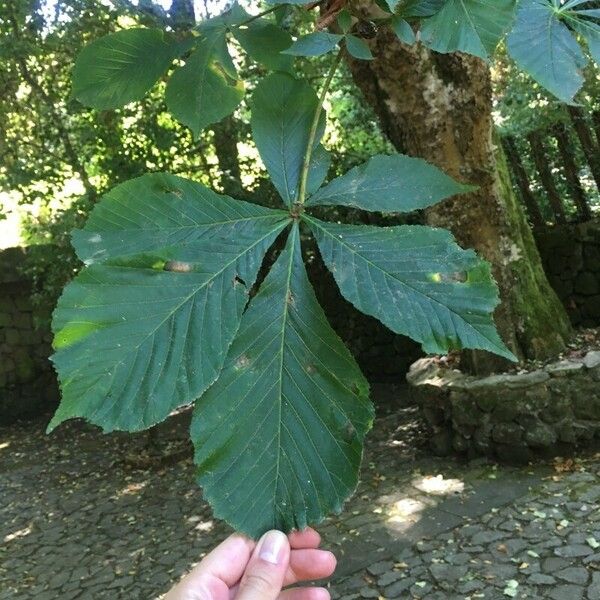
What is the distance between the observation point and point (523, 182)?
17.9ft

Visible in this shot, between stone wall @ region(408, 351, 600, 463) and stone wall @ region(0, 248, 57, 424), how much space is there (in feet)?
15.2

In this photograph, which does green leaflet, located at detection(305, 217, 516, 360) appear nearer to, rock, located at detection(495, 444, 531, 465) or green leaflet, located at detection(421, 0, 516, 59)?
green leaflet, located at detection(421, 0, 516, 59)

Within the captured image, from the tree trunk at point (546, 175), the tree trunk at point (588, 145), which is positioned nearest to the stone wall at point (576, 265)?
the tree trunk at point (546, 175)

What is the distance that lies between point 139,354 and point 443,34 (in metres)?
0.41

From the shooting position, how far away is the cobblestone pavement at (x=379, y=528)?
2.92 meters

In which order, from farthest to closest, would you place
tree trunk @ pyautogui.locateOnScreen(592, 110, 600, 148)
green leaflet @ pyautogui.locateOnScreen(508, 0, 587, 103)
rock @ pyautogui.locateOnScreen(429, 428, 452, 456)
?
tree trunk @ pyautogui.locateOnScreen(592, 110, 600, 148) < rock @ pyautogui.locateOnScreen(429, 428, 452, 456) < green leaflet @ pyautogui.locateOnScreen(508, 0, 587, 103)

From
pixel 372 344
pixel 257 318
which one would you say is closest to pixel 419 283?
pixel 257 318

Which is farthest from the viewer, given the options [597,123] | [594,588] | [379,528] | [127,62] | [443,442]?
[597,123]

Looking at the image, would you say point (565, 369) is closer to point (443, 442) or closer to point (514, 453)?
point (514, 453)

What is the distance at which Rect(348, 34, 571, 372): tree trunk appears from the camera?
2781 millimetres

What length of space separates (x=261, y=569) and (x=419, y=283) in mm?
336

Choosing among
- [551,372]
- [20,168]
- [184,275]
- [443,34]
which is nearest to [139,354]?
[184,275]

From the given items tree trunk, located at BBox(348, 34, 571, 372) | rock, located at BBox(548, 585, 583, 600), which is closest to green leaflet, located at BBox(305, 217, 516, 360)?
tree trunk, located at BBox(348, 34, 571, 372)

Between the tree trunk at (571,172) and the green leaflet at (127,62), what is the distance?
4784 millimetres
